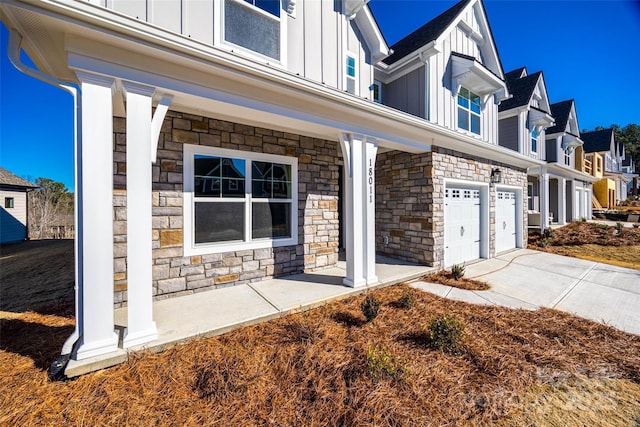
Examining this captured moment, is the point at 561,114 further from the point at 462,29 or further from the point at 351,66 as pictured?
the point at 351,66

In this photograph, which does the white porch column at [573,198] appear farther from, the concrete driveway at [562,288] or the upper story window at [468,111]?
the upper story window at [468,111]

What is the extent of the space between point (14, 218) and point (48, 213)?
18.2ft

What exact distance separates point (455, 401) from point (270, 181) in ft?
13.6

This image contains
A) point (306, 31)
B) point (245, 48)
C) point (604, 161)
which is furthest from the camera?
point (604, 161)

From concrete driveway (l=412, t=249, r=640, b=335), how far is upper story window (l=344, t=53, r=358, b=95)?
14.5ft

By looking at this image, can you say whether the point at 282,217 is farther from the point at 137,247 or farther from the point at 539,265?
the point at 539,265

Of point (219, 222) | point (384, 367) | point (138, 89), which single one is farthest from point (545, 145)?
point (138, 89)

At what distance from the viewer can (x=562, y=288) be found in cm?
504

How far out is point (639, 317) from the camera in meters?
3.83

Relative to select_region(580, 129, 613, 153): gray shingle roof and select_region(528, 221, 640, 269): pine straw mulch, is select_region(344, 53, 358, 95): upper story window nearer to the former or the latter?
select_region(528, 221, 640, 269): pine straw mulch

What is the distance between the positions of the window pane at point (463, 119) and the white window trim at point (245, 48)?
5126 millimetres

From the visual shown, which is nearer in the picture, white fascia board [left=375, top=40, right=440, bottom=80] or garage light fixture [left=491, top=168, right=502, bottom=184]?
white fascia board [left=375, top=40, right=440, bottom=80]

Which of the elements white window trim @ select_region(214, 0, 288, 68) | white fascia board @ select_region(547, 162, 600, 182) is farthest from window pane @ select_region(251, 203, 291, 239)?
white fascia board @ select_region(547, 162, 600, 182)

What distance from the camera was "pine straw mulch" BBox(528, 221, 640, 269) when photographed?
24.8ft
